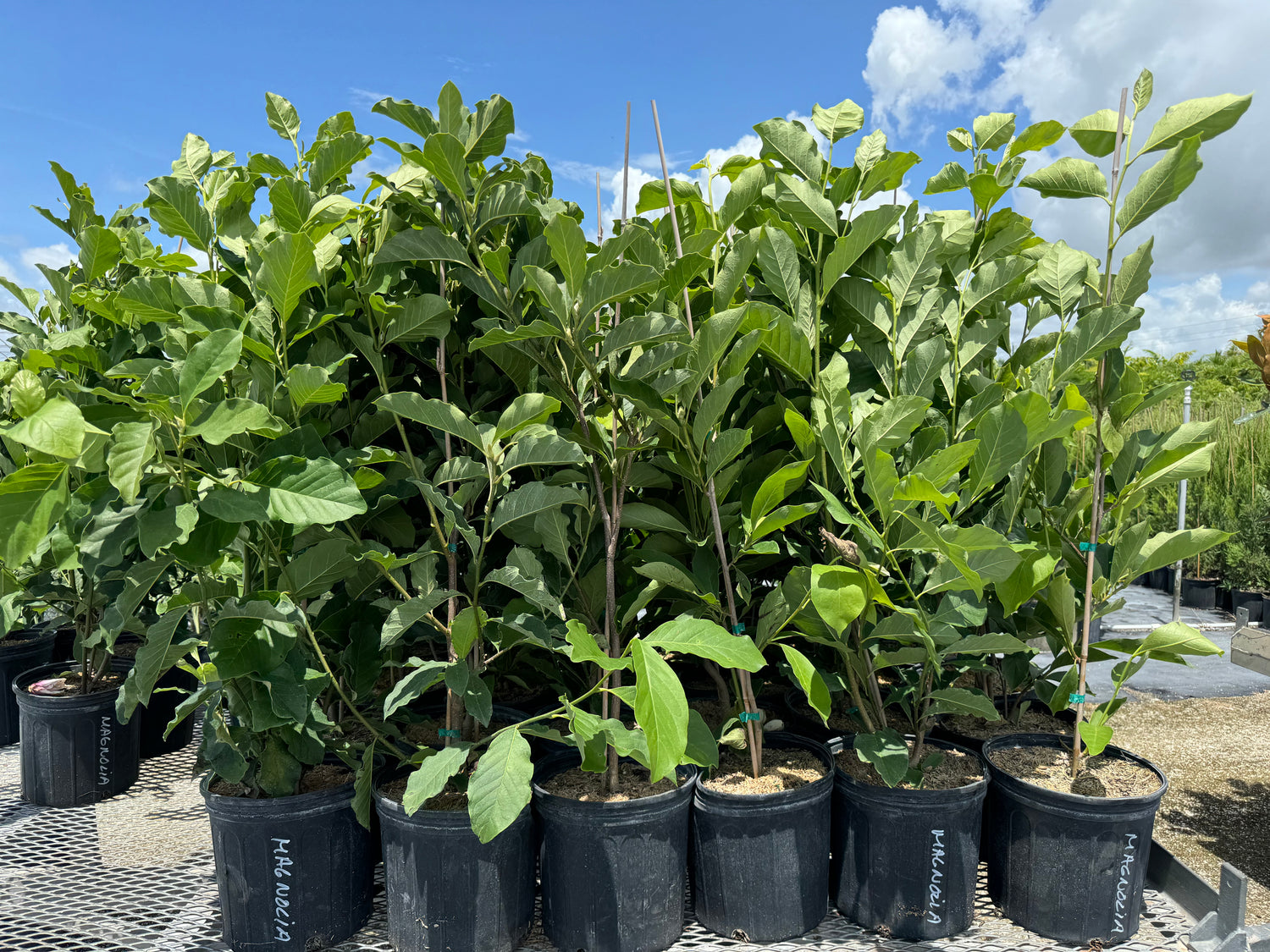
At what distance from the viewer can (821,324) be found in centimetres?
194

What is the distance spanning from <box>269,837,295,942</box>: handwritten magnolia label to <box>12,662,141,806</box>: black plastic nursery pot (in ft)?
4.31

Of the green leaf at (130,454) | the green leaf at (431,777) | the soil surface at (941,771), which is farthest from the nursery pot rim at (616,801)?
the green leaf at (130,454)

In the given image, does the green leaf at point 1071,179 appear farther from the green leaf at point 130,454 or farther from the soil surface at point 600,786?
the green leaf at point 130,454

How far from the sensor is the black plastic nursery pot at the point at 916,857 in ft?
5.82

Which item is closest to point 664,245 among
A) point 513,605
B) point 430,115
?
point 430,115

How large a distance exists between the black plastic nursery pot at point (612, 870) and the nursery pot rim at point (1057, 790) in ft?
2.42

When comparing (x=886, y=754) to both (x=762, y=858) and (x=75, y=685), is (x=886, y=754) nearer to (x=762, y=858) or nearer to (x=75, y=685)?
(x=762, y=858)

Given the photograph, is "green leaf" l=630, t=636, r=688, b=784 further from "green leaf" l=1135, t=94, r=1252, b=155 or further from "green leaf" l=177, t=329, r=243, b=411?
"green leaf" l=1135, t=94, r=1252, b=155

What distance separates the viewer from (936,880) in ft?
5.86

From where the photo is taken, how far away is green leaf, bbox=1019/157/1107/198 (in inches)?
71.7

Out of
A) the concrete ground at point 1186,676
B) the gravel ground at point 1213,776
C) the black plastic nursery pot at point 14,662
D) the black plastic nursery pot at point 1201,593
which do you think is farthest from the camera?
the black plastic nursery pot at point 1201,593

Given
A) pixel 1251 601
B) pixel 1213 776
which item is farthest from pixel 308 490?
pixel 1251 601

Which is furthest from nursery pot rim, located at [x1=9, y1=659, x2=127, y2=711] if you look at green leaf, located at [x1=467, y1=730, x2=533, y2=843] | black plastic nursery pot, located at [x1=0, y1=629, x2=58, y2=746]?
green leaf, located at [x1=467, y1=730, x2=533, y2=843]

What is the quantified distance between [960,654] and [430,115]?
1682 mm
